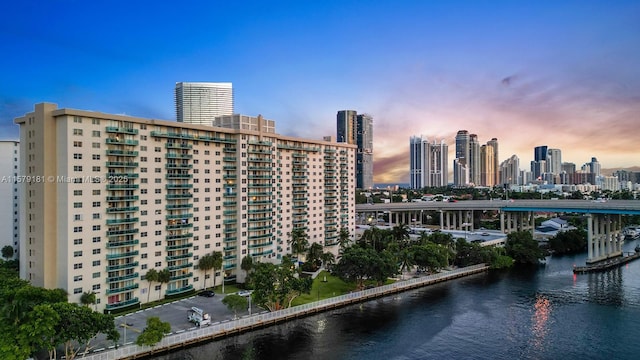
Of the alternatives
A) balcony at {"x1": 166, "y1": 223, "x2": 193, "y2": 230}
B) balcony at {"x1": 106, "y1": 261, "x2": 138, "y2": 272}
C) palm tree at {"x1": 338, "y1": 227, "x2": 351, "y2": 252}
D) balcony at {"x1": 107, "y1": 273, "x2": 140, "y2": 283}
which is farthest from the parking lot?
palm tree at {"x1": 338, "y1": 227, "x2": 351, "y2": 252}

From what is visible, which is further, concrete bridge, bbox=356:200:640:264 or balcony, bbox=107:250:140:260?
concrete bridge, bbox=356:200:640:264

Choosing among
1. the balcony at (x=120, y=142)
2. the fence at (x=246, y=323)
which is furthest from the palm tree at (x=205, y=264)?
the balcony at (x=120, y=142)

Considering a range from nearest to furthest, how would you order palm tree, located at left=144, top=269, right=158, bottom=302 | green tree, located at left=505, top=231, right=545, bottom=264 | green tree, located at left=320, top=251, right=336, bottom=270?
palm tree, located at left=144, top=269, right=158, bottom=302 < green tree, located at left=320, top=251, right=336, bottom=270 < green tree, located at left=505, top=231, right=545, bottom=264

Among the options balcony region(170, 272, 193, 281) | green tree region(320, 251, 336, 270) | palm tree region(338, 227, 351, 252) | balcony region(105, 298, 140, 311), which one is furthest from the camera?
palm tree region(338, 227, 351, 252)

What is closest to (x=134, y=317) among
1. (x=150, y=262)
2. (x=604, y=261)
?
(x=150, y=262)

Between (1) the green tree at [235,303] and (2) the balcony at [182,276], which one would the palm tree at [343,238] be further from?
(1) the green tree at [235,303]

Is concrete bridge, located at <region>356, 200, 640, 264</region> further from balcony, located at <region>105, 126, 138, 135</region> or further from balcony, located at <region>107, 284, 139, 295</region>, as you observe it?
balcony, located at <region>105, 126, 138, 135</region>

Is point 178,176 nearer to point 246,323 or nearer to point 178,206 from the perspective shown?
point 178,206
